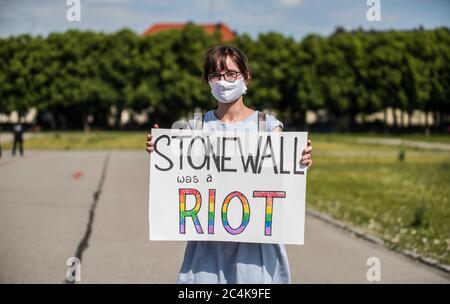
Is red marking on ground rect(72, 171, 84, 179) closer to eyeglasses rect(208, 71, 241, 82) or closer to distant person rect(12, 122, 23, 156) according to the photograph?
distant person rect(12, 122, 23, 156)

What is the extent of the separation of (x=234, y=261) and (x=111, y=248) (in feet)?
17.6

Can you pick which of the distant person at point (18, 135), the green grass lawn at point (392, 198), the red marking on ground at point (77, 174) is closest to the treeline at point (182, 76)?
the distant person at point (18, 135)

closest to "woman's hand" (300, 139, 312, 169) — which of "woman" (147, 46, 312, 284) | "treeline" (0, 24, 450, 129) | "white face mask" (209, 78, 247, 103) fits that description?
"woman" (147, 46, 312, 284)

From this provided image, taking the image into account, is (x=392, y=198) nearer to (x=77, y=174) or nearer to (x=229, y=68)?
(x=77, y=174)

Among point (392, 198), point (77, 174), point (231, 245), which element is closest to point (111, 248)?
point (231, 245)

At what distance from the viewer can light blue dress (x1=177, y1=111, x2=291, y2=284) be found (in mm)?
3971

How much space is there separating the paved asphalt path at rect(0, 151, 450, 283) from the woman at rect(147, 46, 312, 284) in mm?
3282

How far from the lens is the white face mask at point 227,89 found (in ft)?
13.1

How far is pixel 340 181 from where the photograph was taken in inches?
821

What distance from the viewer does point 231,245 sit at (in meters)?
4.10

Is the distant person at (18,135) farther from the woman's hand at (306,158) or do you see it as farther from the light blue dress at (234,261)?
the woman's hand at (306,158)

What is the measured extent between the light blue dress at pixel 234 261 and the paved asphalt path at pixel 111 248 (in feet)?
10.7
